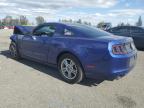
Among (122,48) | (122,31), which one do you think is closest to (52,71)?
(122,48)

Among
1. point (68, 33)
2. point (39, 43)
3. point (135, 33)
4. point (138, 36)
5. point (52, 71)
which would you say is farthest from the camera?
point (135, 33)

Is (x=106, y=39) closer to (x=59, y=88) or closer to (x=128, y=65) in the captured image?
(x=128, y=65)

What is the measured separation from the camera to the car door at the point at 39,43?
6.08 m

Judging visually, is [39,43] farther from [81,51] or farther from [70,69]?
[81,51]

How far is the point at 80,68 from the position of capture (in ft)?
17.0

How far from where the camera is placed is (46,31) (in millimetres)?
6359

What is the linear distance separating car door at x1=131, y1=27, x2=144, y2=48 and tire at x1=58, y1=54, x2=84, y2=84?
733 centimetres

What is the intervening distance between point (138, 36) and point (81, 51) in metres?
7.65

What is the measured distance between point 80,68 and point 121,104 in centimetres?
136

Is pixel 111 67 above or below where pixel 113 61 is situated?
below

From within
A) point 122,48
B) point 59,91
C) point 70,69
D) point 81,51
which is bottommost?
point 59,91

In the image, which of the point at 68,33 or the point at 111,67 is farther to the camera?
the point at 68,33

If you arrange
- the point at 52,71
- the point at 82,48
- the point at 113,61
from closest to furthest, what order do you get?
the point at 113,61, the point at 82,48, the point at 52,71

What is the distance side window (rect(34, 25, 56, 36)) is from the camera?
609cm
